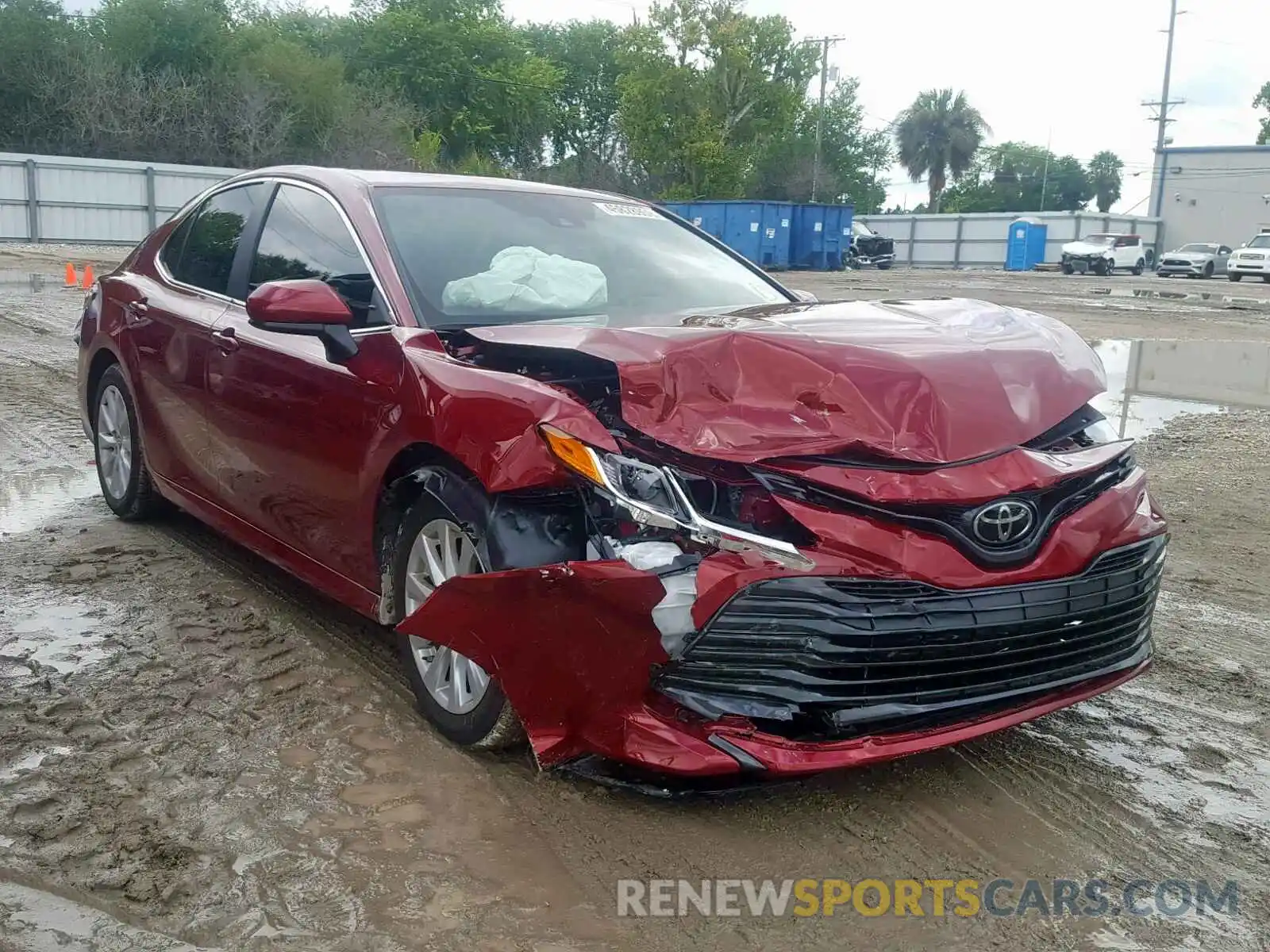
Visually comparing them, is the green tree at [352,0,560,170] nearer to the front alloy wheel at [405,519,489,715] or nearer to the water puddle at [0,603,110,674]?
the water puddle at [0,603,110,674]

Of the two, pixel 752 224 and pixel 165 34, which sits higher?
pixel 165 34

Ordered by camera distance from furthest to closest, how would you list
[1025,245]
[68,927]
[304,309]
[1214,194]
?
[1214,194] < [1025,245] < [304,309] < [68,927]

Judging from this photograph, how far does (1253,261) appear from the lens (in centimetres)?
3912

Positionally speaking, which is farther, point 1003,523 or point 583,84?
point 583,84

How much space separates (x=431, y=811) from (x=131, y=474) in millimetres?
3043

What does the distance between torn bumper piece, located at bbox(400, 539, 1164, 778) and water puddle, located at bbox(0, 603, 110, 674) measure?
5.34 feet

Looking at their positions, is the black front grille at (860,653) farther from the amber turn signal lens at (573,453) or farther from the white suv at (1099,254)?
the white suv at (1099,254)

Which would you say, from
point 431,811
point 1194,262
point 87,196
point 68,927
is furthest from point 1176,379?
point 1194,262

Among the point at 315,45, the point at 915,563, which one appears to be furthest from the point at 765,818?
the point at 315,45

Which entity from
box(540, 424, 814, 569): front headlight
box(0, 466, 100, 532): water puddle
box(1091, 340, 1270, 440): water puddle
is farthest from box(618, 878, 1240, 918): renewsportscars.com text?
box(1091, 340, 1270, 440): water puddle

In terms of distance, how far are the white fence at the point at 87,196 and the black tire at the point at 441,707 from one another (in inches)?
1134

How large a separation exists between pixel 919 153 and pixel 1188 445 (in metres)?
78.8

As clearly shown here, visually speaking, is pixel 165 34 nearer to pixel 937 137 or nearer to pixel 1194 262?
pixel 1194 262

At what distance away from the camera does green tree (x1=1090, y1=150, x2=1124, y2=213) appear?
98.8m
